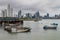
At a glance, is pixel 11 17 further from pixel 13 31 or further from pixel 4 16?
pixel 13 31

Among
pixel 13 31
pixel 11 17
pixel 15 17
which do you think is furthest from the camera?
pixel 15 17

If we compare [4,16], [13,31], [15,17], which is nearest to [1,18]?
[4,16]

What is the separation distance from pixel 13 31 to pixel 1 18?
1637 centimetres

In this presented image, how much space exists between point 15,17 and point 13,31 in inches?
711

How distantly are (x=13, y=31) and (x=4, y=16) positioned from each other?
16984 mm

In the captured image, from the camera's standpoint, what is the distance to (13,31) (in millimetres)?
13492

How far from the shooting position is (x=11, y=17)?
95.9 feet

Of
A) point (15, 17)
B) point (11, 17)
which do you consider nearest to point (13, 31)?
point (11, 17)

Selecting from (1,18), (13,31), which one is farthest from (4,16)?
(13,31)

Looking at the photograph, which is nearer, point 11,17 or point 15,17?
point 11,17

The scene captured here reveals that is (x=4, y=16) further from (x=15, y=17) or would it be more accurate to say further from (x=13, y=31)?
(x=13, y=31)

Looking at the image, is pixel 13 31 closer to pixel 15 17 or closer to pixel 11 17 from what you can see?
pixel 11 17

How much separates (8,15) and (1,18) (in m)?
1.24

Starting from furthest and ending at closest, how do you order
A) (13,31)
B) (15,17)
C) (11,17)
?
(15,17), (11,17), (13,31)
